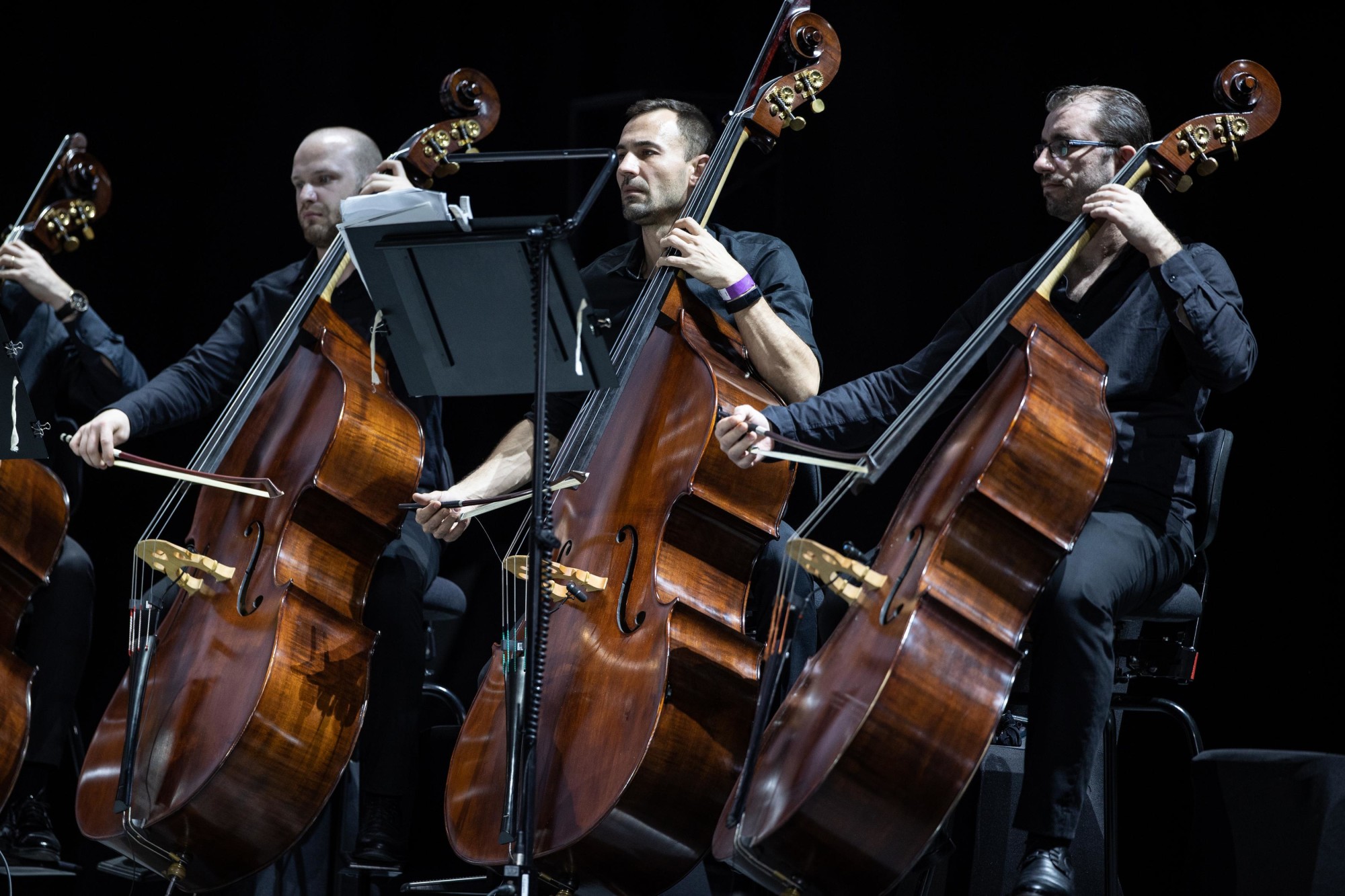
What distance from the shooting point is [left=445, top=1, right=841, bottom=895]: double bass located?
225 centimetres

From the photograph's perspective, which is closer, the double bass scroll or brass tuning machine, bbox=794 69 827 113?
brass tuning machine, bbox=794 69 827 113

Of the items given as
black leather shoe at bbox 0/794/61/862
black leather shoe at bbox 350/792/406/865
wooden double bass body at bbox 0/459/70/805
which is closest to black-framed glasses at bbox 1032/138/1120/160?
black leather shoe at bbox 350/792/406/865

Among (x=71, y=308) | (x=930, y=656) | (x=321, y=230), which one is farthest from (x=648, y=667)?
(x=71, y=308)

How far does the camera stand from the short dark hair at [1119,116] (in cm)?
263

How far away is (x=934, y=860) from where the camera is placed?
7.23ft

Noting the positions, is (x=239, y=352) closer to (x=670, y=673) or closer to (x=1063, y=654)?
(x=670, y=673)

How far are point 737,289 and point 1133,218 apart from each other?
701 millimetres

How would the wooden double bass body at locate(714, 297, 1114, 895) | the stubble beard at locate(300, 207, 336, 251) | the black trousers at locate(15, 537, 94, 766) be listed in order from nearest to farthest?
the wooden double bass body at locate(714, 297, 1114, 895), the black trousers at locate(15, 537, 94, 766), the stubble beard at locate(300, 207, 336, 251)

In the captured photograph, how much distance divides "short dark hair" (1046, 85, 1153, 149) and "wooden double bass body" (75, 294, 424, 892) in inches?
55.9

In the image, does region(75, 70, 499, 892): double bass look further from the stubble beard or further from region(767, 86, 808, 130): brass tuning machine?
region(767, 86, 808, 130): brass tuning machine

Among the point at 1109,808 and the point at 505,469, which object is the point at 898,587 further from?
the point at 505,469

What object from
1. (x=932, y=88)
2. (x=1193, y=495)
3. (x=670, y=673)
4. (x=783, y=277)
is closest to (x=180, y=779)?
(x=670, y=673)

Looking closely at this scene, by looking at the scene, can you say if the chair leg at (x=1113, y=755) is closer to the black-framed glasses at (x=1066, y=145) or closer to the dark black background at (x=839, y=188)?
the dark black background at (x=839, y=188)

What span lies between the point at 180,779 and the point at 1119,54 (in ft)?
8.13
